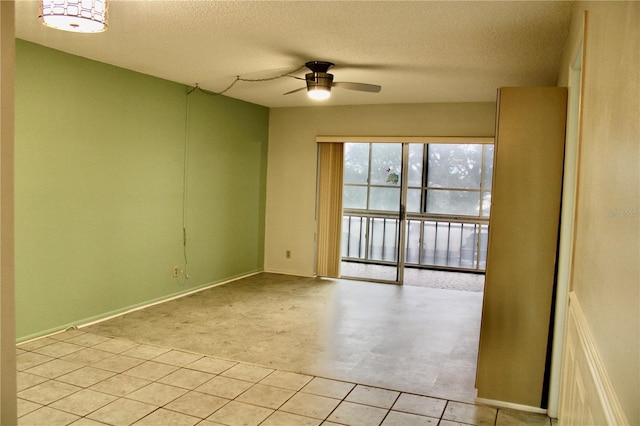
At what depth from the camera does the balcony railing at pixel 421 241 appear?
8.02 meters

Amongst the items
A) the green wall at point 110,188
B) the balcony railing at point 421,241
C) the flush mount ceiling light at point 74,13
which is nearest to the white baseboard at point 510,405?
the flush mount ceiling light at point 74,13

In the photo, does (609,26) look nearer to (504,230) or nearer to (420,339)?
(504,230)

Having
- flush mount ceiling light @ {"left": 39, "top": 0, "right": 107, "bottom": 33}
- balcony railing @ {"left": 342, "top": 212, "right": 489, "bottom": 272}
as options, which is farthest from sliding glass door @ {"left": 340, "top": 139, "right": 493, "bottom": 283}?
flush mount ceiling light @ {"left": 39, "top": 0, "right": 107, "bottom": 33}

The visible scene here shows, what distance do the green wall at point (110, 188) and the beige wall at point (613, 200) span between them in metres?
3.83

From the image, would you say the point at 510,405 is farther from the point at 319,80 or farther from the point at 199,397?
the point at 319,80

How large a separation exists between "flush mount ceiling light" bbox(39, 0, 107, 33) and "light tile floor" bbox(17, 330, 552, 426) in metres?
2.07

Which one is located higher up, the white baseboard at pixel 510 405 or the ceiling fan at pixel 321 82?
the ceiling fan at pixel 321 82

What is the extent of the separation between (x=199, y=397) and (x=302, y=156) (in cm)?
447

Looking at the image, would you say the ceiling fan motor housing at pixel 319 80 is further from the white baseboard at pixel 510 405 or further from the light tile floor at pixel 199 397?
the white baseboard at pixel 510 405

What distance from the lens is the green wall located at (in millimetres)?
4098

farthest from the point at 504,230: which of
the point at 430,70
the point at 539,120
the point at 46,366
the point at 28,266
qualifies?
the point at 28,266

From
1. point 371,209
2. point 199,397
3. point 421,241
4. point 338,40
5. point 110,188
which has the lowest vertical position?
point 199,397

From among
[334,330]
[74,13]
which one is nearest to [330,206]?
[334,330]

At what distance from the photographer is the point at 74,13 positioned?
2635 mm
